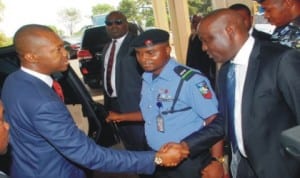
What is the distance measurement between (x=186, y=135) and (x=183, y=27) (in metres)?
7.40

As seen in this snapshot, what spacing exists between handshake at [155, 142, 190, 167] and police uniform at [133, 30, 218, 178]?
106 millimetres

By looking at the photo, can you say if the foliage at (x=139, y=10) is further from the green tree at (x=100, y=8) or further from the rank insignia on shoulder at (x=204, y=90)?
the rank insignia on shoulder at (x=204, y=90)

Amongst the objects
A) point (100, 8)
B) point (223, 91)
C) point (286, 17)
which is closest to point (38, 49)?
point (223, 91)

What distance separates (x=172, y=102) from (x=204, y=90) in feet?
0.80

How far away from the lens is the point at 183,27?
9.88 m

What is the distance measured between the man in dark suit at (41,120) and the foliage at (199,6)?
6164 millimetres

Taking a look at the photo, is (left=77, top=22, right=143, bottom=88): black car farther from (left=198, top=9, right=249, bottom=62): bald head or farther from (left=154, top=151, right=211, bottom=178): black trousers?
(left=198, top=9, right=249, bottom=62): bald head

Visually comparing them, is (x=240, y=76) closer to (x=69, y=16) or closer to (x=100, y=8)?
(x=69, y=16)

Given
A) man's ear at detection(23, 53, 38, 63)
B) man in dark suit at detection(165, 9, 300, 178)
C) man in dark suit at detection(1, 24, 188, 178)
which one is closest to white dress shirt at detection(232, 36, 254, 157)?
man in dark suit at detection(165, 9, 300, 178)

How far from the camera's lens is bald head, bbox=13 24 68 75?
2430 millimetres

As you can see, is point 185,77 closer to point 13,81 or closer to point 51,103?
point 51,103

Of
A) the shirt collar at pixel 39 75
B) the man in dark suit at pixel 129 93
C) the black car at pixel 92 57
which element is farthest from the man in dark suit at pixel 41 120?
the black car at pixel 92 57

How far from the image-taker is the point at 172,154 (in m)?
2.65

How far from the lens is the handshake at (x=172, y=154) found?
2656mm
